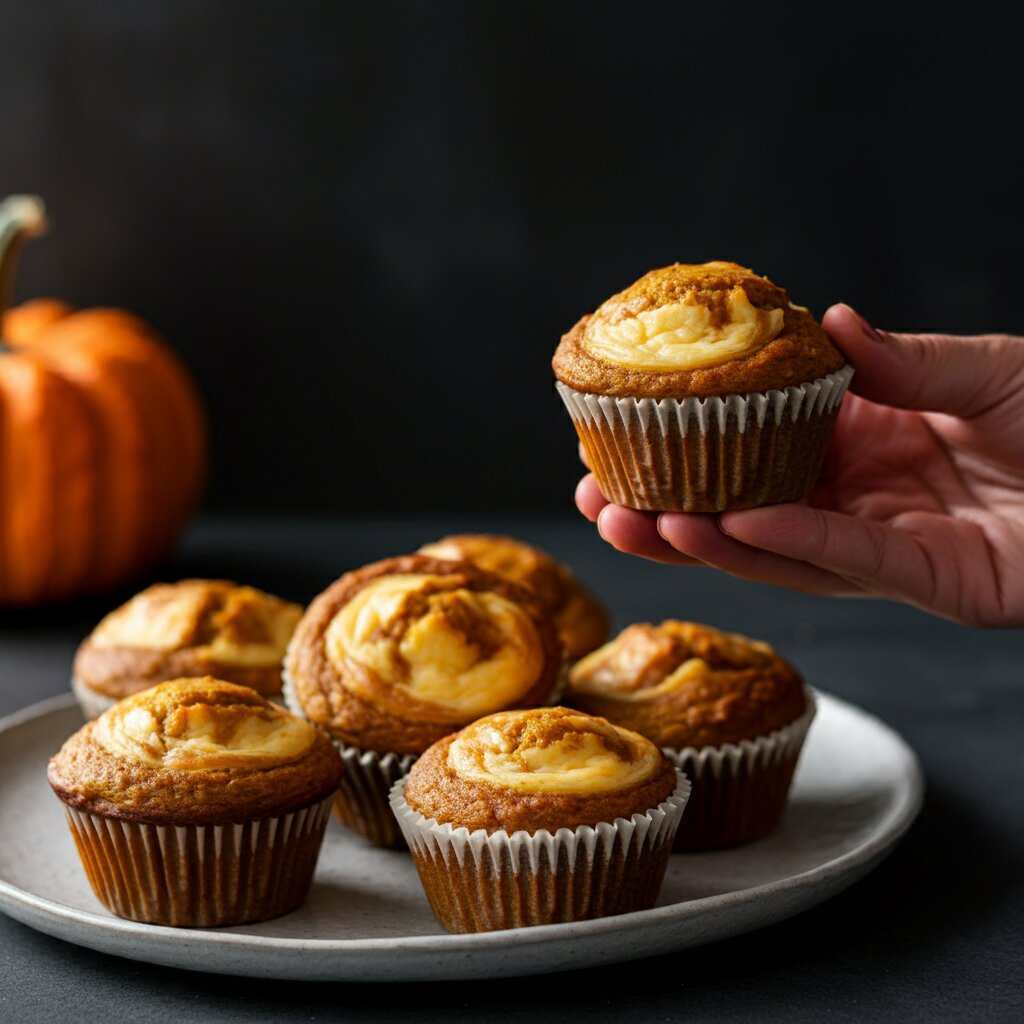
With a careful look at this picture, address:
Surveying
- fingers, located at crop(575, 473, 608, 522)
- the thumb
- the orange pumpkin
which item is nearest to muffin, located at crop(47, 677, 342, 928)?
fingers, located at crop(575, 473, 608, 522)

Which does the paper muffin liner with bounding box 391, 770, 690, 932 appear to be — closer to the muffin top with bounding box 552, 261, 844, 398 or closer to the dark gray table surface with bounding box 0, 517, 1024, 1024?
the dark gray table surface with bounding box 0, 517, 1024, 1024

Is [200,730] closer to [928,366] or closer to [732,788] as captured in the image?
[732,788]

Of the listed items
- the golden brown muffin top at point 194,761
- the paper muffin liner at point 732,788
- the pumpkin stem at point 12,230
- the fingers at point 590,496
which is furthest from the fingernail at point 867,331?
the pumpkin stem at point 12,230

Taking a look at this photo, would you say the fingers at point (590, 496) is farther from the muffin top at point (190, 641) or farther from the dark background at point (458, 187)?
the dark background at point (458, 187)

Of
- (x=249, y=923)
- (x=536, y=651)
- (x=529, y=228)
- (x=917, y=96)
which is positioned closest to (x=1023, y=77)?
(x=917, y=96)

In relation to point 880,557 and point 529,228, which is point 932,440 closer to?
point 880,557
